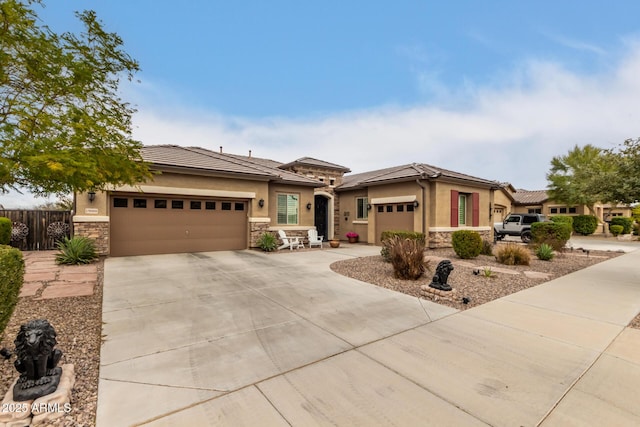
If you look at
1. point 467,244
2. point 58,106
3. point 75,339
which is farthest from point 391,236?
point 58,106

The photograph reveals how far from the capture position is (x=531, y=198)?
3238 centimetres

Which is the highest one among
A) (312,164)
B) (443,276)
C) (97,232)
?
(312,164)

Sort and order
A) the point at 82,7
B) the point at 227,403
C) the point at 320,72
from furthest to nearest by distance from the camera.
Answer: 1. the point at 320,72
2. the point at 82,7
3. the point at 227,403

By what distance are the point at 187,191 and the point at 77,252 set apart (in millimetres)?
3995

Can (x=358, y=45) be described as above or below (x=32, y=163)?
above

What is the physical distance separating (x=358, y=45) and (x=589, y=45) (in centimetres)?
870

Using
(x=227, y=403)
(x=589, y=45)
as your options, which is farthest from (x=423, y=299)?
(x=589, y=45)

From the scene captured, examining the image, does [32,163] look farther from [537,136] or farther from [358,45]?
[537,136]

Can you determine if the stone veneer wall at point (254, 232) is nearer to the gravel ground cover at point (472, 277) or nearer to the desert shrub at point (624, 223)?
the gravel ground cover at point (472, 277)

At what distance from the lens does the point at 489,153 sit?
22.0m

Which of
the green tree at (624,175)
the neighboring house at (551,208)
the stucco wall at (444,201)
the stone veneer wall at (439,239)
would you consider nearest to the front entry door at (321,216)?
the stone veneer wall at (439,239)

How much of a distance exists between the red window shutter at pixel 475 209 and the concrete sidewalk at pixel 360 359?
31.6 ft

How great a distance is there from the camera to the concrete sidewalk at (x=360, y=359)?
2.30m

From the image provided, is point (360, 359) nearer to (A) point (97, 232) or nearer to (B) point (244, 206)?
(A) point (97, 232)
